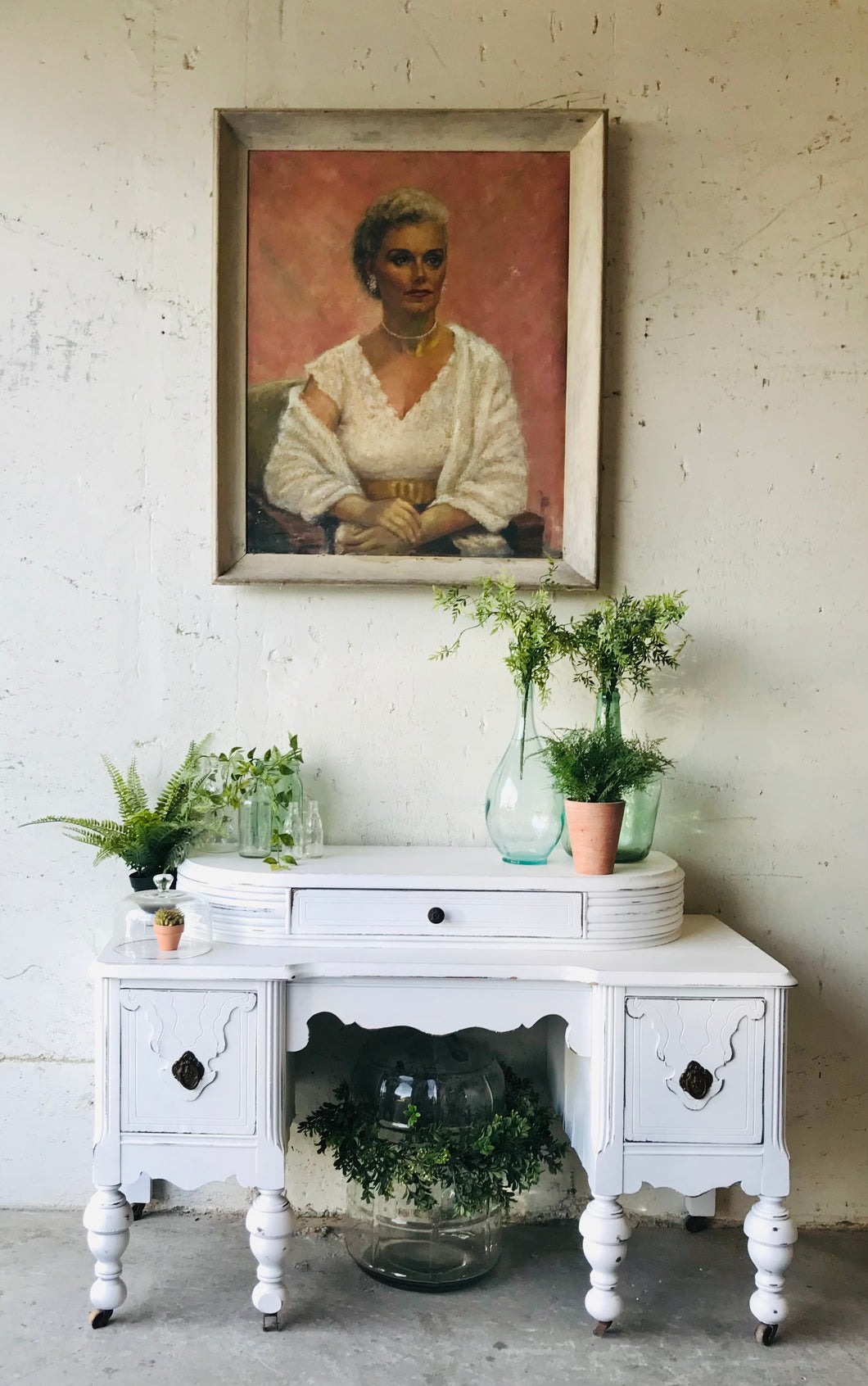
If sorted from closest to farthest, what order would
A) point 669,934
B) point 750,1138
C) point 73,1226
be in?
point 750,1138 < point 669,934 < point 73,1226

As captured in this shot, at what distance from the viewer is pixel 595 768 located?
222cm

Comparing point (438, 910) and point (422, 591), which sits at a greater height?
point (422, 591)

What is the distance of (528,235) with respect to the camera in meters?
2.49

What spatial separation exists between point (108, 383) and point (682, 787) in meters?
1.75

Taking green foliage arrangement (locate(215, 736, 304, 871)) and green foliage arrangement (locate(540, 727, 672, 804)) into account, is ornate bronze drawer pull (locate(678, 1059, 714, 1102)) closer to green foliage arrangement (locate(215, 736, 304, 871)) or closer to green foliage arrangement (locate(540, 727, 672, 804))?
green foliage arrangement (locate(540, 727, 672, 804))

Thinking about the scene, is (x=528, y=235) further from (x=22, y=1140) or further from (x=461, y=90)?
(x=22, y=1140)

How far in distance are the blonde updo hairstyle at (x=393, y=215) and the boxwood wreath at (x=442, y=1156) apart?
2.00 m

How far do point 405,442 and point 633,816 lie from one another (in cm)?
106

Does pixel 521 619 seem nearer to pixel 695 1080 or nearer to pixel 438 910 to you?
pixel 438 910

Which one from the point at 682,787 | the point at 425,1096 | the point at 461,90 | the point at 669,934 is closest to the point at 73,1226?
the point at 425,1096

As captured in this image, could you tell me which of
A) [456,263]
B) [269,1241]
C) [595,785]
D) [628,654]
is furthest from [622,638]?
[269,1241]

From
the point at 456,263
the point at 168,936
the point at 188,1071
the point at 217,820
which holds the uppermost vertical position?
the point at 456,263

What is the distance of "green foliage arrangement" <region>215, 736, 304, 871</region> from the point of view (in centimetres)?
235

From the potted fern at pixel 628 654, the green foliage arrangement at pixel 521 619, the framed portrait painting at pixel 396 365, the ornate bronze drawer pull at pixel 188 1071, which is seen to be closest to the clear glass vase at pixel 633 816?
the potted fern at pixel 628 654
